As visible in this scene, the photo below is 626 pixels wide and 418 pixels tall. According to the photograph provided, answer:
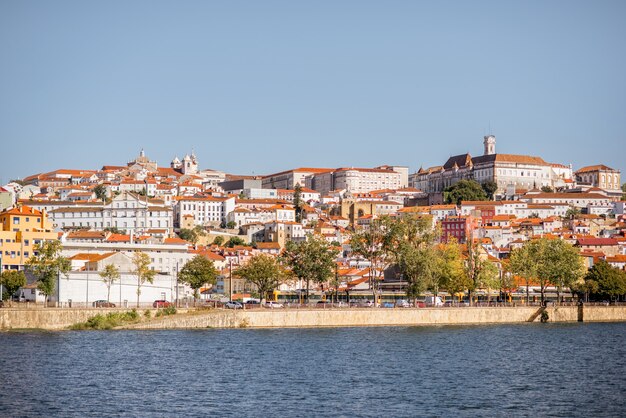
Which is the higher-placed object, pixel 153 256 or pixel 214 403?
pixel 153 256

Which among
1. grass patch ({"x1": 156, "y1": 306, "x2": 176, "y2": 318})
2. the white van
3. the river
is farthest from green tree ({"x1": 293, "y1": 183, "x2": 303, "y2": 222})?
the river

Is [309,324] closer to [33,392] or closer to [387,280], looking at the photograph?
[387,280]

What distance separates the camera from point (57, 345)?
48.8 metres

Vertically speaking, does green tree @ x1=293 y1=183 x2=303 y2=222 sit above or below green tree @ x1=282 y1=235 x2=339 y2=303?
above

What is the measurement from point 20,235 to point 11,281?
13.1m

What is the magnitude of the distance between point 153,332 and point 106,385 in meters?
19.8

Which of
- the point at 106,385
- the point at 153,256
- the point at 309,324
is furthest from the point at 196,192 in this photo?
the point at 106,385

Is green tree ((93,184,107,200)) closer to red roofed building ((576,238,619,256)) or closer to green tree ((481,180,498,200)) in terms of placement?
green tree ((481,180,498,200))

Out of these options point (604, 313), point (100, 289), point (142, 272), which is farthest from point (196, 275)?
point (604, 313)

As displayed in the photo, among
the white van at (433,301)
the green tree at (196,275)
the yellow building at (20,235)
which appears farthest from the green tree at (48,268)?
the white van at (433,301)

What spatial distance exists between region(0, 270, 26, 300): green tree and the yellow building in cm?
683

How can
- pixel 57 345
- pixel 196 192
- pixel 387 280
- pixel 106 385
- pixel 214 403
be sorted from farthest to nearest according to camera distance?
1. pixel 196 192
2. pixel 387 280
3. pixel 57 345
4. pixel 106 385
5. pixel 214 403

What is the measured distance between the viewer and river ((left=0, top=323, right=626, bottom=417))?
3381cm

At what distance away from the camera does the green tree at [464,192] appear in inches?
7116
